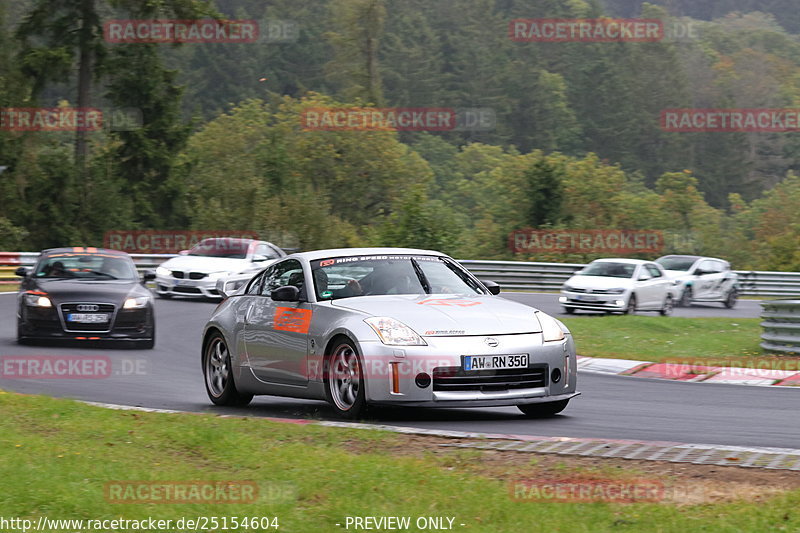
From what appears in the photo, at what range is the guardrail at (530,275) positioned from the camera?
3279 centimetres

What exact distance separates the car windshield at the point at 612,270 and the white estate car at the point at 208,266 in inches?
302

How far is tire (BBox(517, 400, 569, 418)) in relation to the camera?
1031 cm

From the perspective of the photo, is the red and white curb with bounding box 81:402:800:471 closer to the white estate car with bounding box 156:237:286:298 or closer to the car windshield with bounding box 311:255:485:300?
the car windshield with bounding box 311:255:485:300

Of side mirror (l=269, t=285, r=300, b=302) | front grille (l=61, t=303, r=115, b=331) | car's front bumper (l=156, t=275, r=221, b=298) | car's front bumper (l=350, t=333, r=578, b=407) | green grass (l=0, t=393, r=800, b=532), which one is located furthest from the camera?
car's front bumper (l=156, t=275, r=221, b=298)

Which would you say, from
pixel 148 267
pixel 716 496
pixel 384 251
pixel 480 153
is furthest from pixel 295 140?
pixel 716 496

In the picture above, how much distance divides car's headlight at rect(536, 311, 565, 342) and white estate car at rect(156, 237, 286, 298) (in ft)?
58.5

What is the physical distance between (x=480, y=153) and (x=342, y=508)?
94506mm

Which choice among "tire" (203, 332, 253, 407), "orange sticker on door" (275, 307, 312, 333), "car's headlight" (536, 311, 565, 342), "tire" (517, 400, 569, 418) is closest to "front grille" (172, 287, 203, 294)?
"tire" (203, 332, 253, 407)

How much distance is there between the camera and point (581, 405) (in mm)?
11477

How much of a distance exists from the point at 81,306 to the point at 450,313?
8.93m

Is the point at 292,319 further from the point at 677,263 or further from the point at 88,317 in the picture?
→ the point at 677,263

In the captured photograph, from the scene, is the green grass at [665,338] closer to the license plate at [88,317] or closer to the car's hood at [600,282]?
the car's hood at [600,282]

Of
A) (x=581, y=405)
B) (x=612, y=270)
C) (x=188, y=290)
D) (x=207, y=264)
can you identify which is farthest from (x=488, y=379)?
(x=612, y=270)

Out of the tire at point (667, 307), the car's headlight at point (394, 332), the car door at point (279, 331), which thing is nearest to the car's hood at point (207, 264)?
the tire at point (667, 307)
